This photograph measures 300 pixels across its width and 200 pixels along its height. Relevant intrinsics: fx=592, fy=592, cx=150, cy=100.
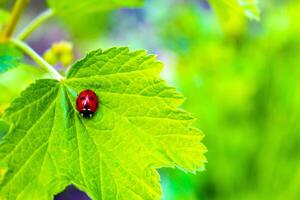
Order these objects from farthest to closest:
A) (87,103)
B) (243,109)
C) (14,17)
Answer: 1. (243,109)
2. (14,17)
3. (87,103)

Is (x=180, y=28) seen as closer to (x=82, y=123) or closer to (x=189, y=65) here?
(x=189, y=65)

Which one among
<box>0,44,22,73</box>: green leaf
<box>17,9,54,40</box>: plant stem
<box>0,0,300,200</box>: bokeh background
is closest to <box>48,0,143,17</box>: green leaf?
<box>17,9,54,40</box>: plant stem

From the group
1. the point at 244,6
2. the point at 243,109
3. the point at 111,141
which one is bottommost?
the point at 111,141

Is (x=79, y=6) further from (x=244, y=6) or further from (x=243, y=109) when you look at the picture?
(x=243, y=109)

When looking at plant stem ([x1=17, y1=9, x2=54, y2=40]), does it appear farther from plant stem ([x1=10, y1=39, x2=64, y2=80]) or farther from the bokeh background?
the bokeh background

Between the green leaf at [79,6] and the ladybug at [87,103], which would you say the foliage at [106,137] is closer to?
the ladybug at [87,103]

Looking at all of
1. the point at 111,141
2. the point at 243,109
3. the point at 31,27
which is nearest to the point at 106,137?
the point at 111,141
